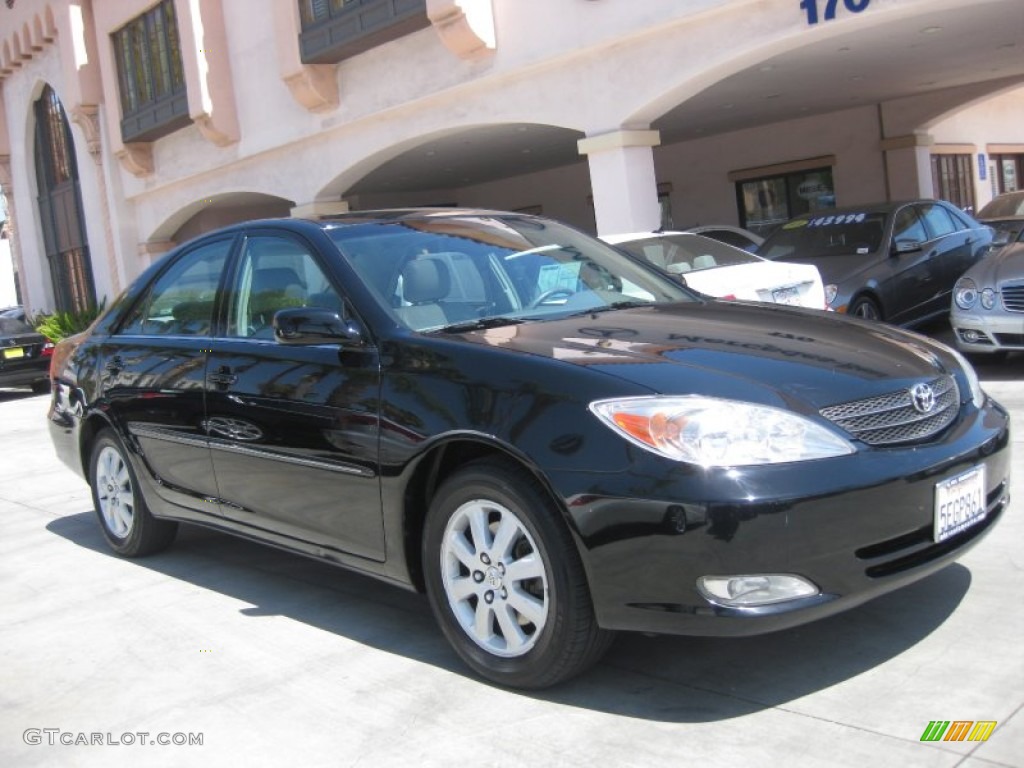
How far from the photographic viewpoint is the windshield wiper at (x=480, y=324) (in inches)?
157

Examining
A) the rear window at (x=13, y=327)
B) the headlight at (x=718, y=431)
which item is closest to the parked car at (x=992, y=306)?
the headlight at (x=718, y=431)

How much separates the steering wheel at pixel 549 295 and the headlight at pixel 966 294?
17.7 feet

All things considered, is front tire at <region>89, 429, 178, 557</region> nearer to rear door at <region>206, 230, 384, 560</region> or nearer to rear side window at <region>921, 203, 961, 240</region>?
rear door at <region>206, 230, 384, 560</region>

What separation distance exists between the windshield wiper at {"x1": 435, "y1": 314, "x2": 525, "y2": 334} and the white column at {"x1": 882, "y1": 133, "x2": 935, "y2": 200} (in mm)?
17646

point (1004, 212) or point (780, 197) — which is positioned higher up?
point (780, 197)

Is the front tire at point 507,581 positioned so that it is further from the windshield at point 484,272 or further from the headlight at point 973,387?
the headlight at point 973,387

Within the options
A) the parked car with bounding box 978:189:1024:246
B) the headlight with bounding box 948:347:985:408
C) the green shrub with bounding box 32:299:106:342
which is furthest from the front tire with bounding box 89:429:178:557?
the green shrub with bounding box 32:299:106:342

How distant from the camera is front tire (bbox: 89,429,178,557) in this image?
5613mm

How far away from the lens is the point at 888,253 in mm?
10500

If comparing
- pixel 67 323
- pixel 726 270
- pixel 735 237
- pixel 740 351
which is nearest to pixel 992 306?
pixel 726 270

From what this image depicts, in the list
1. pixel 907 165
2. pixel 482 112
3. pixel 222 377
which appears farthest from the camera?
pixel 907 165

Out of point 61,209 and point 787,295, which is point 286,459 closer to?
point 787,295

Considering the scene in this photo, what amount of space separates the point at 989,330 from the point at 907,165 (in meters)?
12.5

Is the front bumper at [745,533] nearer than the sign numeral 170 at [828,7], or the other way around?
the front bumper at [745,533]
